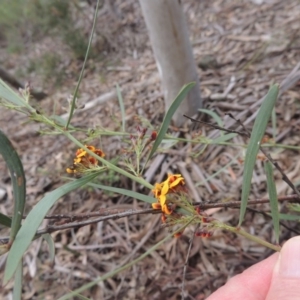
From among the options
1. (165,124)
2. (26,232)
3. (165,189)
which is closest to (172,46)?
(165,124)

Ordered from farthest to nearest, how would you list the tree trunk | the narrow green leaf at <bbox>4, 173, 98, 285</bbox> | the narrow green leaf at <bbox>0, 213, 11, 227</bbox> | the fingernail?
1. the tree trunk
2. the fingernail
3. the narrow green leaf at <bbox>0, 213, 11, 227</bbox>
4. the narrow green leaf at <bbox>4, 173, 98, 285</bbox>

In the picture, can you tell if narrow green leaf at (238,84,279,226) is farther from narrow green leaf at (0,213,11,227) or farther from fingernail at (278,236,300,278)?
narrow green leaf at (0,213,11,227)

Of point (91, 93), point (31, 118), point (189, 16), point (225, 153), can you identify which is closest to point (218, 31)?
point (189, 16)

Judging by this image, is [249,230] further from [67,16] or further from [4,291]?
[67,16]

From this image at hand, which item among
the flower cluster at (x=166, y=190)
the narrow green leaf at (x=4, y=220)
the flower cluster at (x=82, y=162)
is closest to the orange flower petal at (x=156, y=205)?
the flower cluster at (x=166, y=190)

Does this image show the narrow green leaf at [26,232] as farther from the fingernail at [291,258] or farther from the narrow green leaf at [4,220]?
the fingernail at [291,258]

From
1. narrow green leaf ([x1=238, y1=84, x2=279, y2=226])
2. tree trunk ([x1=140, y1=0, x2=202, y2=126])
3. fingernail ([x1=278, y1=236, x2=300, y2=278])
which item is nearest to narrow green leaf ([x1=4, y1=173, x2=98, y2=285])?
narrow green leaf ([x1=238, y1=84, x2=279, y2=226])

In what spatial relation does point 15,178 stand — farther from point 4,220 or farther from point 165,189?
point 165,189
